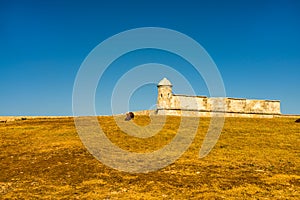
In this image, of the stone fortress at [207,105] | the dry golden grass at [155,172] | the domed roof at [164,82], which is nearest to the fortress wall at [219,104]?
the stone fortress at [207,105]

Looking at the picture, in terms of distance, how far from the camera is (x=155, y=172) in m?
15.5

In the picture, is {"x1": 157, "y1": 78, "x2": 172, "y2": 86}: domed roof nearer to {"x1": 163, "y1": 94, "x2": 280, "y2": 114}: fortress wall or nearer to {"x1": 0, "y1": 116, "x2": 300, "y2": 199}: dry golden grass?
{"x1": 163, "y1": 94, "x2": 280, "y2": 114}: fortress wall

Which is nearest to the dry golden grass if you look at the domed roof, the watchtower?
the watchtower

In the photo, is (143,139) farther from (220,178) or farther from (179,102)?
(179,102)

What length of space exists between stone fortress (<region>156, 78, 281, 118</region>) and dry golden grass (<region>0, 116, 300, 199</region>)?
12516mm

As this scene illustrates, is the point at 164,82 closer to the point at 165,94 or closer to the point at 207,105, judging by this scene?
the point at 165,94

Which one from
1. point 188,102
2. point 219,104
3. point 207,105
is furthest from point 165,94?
point 219,104

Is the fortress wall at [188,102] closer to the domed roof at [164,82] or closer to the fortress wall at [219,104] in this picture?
the fortress wall at [219,104]

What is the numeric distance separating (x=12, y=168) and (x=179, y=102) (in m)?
23.6

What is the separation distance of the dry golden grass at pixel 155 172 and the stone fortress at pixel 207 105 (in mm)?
12516

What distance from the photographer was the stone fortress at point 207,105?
37.1 metres

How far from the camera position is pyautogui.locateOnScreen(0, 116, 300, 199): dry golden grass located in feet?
41.8

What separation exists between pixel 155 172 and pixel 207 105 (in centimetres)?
2419

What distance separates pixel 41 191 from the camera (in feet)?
42.5
